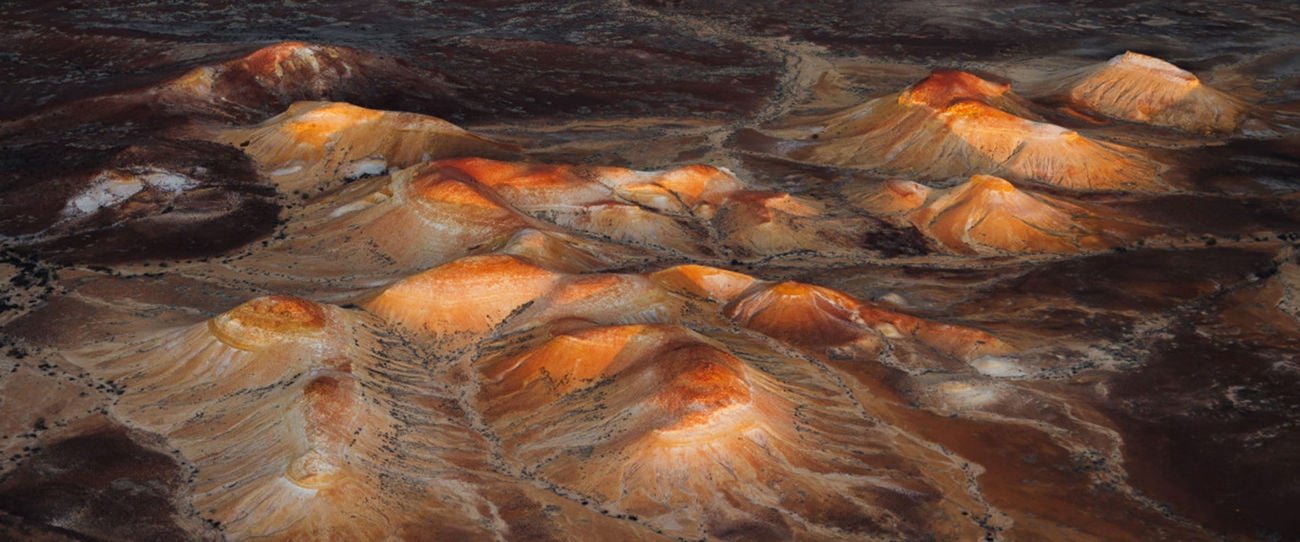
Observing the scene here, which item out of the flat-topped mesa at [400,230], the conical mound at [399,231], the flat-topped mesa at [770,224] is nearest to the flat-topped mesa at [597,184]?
the flat-topped mesa at [770,224]

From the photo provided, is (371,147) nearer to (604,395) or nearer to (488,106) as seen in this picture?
(488,106)

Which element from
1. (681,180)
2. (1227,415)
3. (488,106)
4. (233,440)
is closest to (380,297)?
(233,440)

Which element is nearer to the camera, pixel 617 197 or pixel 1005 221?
pixel 1005 221

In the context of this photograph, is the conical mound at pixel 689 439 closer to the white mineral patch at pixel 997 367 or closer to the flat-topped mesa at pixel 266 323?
the white mineral patch at pixel 997 367

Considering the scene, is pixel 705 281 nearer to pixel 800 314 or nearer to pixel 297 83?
pixel 800 314

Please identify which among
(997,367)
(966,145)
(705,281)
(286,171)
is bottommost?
(286,171)

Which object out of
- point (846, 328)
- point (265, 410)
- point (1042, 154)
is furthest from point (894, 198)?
point (265, 410)

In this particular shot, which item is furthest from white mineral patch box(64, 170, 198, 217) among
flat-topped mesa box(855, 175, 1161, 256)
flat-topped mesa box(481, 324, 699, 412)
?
flat-topped mesa box(855, 175, 1161, 256)
